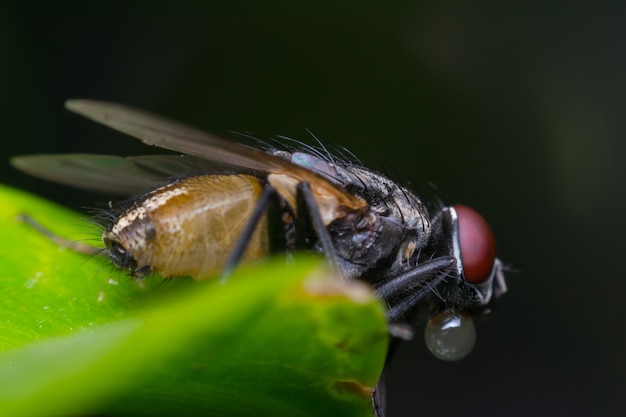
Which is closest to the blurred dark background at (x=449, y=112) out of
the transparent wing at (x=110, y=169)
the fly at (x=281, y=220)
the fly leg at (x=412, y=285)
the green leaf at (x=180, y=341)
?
the transparent wing at (x=110, y=169)

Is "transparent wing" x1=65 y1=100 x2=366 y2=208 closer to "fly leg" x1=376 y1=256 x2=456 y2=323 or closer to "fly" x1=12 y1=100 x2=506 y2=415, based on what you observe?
"fly" x1=12 y1=100 x2=506 y2=415

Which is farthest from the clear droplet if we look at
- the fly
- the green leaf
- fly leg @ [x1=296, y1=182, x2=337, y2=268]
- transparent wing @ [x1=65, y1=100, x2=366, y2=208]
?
the green leaf

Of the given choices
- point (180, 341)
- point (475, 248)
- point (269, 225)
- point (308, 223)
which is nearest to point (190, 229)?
point (269, 225)

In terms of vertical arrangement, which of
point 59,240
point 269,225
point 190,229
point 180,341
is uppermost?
point 180,341

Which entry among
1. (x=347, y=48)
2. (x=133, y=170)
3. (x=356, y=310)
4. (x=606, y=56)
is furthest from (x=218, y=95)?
(x=356, y=310)

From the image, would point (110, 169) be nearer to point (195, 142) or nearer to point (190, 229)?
point (190, 229)

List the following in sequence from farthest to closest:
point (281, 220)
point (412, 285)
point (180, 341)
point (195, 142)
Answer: point (412, 285)
point (281, 220)
point (195, 142)
point (180, 341)

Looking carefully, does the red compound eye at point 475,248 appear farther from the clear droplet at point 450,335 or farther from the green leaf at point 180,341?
the green leaf at point 180,341
